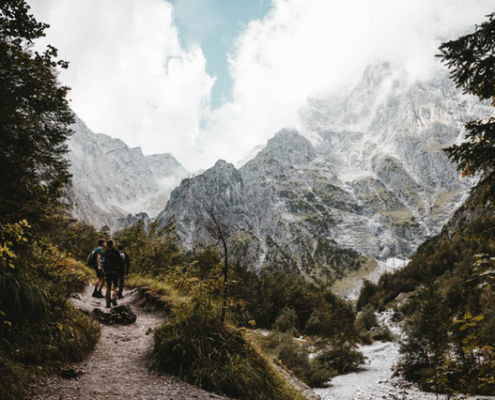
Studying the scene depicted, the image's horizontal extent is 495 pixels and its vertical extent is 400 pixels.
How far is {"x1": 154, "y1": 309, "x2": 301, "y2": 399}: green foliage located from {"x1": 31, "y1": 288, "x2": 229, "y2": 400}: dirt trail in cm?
36

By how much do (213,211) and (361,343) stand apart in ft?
194

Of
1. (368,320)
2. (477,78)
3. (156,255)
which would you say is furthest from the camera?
(368,320)

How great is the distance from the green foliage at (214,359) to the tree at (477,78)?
6.50 metres

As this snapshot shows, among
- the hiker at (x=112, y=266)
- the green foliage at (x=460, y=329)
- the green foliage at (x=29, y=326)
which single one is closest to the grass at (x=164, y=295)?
the hiker at (x=112, y=266)

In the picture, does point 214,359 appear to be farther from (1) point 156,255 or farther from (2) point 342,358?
(2) point 342,358

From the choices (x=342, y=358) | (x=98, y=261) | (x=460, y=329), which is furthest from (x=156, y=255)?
(x=342, y=358)

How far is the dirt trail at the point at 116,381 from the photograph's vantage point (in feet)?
17.8

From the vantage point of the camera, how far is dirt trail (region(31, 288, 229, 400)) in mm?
5440

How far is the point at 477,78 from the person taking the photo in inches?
238

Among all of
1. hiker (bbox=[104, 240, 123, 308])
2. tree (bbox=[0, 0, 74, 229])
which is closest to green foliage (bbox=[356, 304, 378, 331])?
hiker (bbox=[104, 240, 123, 308])

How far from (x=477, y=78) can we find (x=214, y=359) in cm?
840

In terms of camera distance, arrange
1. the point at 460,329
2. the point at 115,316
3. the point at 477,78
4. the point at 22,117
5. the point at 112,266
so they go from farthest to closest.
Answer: the point at 112,266
the point at 115,316
the point at 22,117
the point at 477,78
the point at 460,329

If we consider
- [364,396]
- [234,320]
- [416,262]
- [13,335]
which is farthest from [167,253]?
[416,262]

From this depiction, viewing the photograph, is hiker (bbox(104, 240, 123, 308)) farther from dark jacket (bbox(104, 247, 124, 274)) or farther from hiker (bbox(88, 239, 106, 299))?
hiker (bbox(88, 239, 106, 299))
